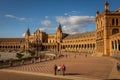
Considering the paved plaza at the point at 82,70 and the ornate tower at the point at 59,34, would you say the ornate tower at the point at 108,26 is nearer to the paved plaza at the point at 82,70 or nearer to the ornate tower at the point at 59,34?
the paved plaza at the point at 82,70

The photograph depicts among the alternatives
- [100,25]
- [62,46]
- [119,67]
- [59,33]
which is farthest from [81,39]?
[119,67]

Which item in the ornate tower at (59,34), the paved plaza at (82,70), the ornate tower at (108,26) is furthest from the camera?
the ornate tower at (59,34)

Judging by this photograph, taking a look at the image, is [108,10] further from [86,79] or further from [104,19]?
[86,79]

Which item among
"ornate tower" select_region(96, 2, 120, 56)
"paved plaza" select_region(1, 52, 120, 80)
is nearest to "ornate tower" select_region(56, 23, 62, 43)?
"ornate tower" select_region(96, 2, 120, 56)

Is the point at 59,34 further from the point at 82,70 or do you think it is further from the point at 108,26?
the point at 82,70

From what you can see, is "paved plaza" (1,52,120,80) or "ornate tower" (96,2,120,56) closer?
"paved plaza" (1,52,120,80)

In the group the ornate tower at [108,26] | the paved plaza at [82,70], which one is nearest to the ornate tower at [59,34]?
the ornate tower at [108,26]

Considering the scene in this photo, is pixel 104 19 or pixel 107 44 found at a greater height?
pixel 104 19

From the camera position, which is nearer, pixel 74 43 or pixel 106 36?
pixel 106 36

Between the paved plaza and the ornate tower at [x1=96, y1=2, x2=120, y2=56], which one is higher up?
the ornate tower at [x1=96, y1=2, x2=120, y2=56]

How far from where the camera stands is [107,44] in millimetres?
64938

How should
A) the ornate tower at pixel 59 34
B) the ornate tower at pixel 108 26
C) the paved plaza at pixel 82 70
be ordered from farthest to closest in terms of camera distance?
the ornate tower at pixel 59 34, the ornate tower at pixel 108 26, the paved plaza at pixel 82 70

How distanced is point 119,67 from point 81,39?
10555 centimetres

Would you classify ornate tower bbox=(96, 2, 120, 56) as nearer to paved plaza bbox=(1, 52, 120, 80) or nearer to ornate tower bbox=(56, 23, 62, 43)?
paved plaza bbox=(1, 52, 120, 80)
